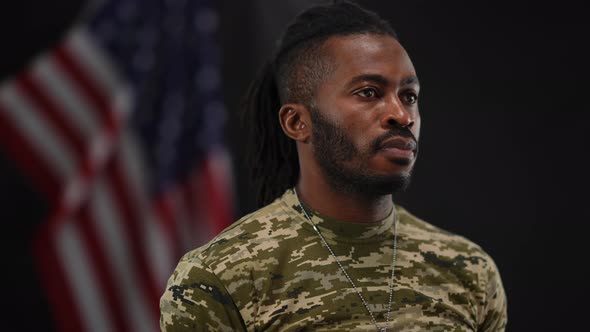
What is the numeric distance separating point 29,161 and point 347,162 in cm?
169

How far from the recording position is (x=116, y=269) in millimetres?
2893

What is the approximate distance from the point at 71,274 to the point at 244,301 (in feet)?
5.06

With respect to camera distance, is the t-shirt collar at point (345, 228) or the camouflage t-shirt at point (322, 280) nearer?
the camouflage t-shirt at point (322, 280)

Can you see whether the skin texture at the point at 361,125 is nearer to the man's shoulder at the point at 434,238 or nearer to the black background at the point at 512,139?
the man's shoulder at the point at 434,238

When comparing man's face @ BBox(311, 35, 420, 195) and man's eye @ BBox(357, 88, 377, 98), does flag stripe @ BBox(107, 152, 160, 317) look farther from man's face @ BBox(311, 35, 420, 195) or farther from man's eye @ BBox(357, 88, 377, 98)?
man's eye @ BBox(357, 88, 377, 98)

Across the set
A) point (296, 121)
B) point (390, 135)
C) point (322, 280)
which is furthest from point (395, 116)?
point (322, 280)

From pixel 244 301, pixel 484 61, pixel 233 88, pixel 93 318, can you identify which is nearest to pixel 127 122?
pixel 233 88

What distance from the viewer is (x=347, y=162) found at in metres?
1.62

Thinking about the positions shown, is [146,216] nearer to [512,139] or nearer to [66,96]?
[66,96]

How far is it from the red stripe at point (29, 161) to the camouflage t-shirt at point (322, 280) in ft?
4.69

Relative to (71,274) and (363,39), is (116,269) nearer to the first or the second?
(71,274)

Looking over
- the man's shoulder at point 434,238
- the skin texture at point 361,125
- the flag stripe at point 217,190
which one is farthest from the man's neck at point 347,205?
the flag stripe at point 217,190

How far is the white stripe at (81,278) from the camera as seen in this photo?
2.88 meters

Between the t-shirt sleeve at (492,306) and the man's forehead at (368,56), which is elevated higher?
the man's forehead at (368,56)
